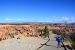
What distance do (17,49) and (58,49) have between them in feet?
17.2

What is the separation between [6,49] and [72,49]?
862cm

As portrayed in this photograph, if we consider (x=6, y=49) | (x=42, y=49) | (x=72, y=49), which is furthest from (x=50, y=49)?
(x=6, y=49)

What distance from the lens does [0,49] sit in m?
27.0

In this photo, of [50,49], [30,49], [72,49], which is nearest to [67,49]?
[72,49]

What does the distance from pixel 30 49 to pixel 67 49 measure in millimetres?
4893

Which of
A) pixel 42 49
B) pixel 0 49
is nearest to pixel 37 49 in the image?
pixel 42 49

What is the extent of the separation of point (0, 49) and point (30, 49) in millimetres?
3820

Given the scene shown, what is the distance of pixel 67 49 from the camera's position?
27.8 meters

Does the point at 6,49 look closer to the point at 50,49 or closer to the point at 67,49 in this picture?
the point at 50,49

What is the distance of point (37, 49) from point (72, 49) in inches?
187

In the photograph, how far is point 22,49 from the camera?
89.2 feet

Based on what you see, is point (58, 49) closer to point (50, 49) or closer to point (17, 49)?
point (50, 49)

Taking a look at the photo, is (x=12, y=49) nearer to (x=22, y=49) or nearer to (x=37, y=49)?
(x=22, y=49)

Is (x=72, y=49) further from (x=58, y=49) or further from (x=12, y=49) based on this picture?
(x=12, y=49)
